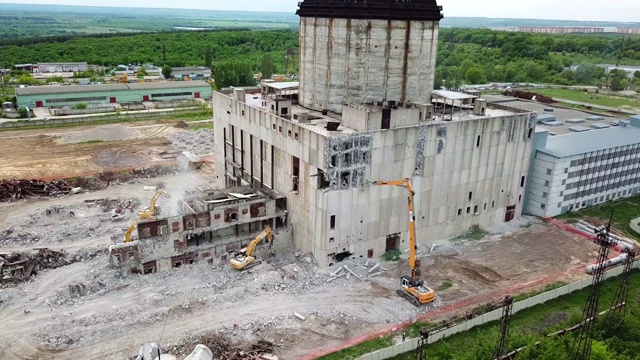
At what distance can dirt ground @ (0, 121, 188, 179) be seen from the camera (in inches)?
2386

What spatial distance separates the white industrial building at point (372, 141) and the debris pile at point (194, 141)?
2219cm

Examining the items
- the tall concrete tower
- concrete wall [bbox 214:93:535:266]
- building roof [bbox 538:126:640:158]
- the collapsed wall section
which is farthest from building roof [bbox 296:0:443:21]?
building roof [bbox 538:126:640:158]

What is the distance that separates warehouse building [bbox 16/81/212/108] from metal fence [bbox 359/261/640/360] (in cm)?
8575

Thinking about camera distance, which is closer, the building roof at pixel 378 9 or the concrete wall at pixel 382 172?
the concrete wall at pixel 382 172

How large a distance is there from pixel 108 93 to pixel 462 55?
102700mm

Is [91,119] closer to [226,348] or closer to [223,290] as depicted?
[223,290]

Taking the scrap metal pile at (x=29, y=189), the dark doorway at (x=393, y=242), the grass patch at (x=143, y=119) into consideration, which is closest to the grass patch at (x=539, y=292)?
the dark doorway at (x=393, y=242)

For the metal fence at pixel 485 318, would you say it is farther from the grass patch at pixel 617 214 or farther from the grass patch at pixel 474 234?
the grass patch at pixel 474 234

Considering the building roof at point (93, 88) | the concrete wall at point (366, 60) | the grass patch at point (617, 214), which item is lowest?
the grass patch at point (617, 214)

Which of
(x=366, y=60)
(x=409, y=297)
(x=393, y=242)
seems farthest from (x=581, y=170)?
(x=409, y=297)

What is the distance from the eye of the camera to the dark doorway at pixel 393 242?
41.0 metres

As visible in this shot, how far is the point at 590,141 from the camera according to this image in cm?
5178

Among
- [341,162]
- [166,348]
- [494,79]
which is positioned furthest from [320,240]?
[494,79]

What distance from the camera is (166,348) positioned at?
28.6 meters
